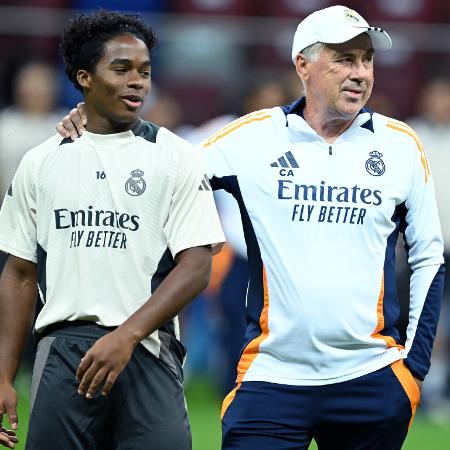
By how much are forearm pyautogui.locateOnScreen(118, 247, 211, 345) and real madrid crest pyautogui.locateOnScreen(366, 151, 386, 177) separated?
826mm

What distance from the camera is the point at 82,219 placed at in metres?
4.61

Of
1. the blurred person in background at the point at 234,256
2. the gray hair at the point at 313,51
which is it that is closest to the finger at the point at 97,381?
the gray hair at the point at 313,51

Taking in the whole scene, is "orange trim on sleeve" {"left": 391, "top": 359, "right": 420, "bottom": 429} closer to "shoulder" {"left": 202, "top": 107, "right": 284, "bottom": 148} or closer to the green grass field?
"shoulder" {"left": 202, "top": 107, "right": 284, "bottom": 148}

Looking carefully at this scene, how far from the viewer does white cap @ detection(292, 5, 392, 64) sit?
5113mm

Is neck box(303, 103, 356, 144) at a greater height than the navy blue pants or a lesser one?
greater

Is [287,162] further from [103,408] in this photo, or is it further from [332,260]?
[103,408]

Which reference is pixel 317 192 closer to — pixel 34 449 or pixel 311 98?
pixel 311 98

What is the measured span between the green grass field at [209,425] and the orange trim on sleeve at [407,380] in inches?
145

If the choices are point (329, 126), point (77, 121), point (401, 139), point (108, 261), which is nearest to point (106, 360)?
point (108, 261)

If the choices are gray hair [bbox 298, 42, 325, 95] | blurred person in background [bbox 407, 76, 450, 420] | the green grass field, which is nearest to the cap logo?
gray hair [bbox 298, 42, 325, 95]

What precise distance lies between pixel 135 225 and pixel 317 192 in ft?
2.55

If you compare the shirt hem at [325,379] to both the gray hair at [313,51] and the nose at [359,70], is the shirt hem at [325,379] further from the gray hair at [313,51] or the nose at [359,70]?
the gray hair at [313,51]

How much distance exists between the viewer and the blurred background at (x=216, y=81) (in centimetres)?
1023

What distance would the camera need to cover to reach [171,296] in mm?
4453
